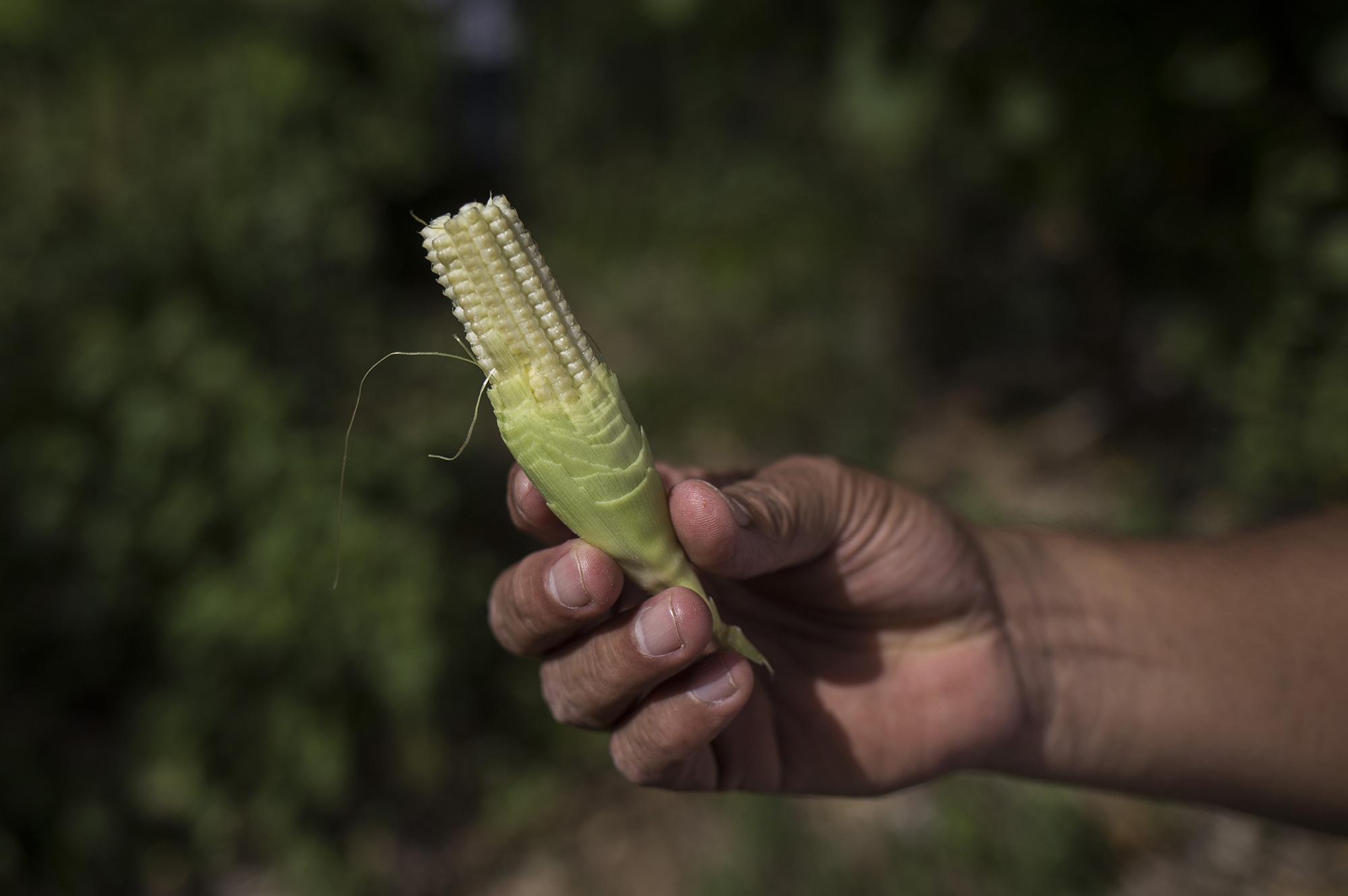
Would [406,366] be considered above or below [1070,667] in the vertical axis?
below

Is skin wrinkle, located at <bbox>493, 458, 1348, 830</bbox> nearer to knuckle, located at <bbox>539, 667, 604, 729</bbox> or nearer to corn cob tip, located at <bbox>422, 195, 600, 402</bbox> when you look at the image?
knuckle, located at <bbox>539, 667, 604, 729</bbox>

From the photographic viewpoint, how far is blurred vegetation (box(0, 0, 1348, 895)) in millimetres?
2938

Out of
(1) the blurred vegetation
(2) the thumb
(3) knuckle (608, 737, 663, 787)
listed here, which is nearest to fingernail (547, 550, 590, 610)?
(2) the thumb

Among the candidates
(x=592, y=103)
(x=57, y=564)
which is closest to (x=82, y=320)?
(x=57, y=564)

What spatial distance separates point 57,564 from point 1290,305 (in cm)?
425

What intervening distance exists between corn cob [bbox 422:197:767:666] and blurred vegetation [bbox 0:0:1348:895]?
5.52 ft

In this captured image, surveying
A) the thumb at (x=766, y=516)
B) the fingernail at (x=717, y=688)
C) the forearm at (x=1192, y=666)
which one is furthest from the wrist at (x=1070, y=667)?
the fingernail at (x=717, y=688)

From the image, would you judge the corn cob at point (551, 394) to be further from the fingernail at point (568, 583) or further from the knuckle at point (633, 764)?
the knuckle at point (633, 764)

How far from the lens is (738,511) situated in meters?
1.42

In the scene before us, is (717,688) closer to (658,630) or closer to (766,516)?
(658,630)

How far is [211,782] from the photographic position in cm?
294

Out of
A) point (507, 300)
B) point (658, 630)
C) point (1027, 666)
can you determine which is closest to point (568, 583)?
point (658, 630)

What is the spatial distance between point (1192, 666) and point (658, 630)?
121cm

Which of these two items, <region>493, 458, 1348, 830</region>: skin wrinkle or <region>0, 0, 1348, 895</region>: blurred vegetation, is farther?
<region>0, 0, 1348, 895</region>: blurred vegetation
